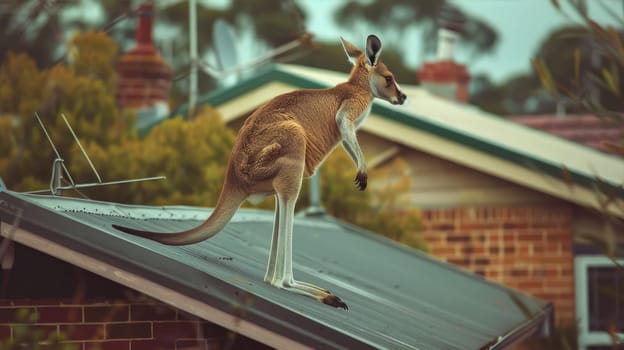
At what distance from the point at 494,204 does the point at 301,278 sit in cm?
875

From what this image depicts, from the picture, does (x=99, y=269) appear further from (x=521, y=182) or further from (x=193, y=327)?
(x=521, y=182)

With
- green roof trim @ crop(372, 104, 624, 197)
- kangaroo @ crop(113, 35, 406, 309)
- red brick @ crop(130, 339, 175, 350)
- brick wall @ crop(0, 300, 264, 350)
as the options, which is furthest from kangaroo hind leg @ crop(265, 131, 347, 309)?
green roof trim @ crop(372, 104, 624, 197)

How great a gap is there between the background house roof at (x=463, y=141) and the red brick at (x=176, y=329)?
893 cm

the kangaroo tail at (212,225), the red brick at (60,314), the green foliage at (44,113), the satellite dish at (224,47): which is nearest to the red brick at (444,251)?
the green foliage at (44,113)

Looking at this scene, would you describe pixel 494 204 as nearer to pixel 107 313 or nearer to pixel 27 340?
pixel 107 313

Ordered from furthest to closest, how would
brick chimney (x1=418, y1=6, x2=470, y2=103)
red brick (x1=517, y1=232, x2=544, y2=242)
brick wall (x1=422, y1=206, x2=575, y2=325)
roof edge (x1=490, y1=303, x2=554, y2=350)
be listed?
brick chimney (x1=418, y1=6, x2=470, y2=103) < red brick (x1=517, y1=232, x2=544, y2=242) < brick wall (x1=422, y1=206, x2=575, y2=325) < roof edge (x1=490, y1=303, x2=554, y2=350)

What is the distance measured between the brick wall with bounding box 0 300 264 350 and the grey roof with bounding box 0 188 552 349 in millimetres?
277

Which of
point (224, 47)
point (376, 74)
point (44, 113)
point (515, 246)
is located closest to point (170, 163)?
point (44, 113)

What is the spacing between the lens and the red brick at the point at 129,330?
618cm

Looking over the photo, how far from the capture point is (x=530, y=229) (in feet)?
52.6

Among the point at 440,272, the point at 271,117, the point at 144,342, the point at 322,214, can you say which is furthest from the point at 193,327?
the point at 322,214

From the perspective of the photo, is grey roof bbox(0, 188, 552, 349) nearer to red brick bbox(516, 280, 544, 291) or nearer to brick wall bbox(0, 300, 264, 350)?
brick wall bbox(0, 300, 264, 350)

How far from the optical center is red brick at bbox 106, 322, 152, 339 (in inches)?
243

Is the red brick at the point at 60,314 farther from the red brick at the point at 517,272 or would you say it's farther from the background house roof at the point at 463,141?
the red brick at the point at 517,272
